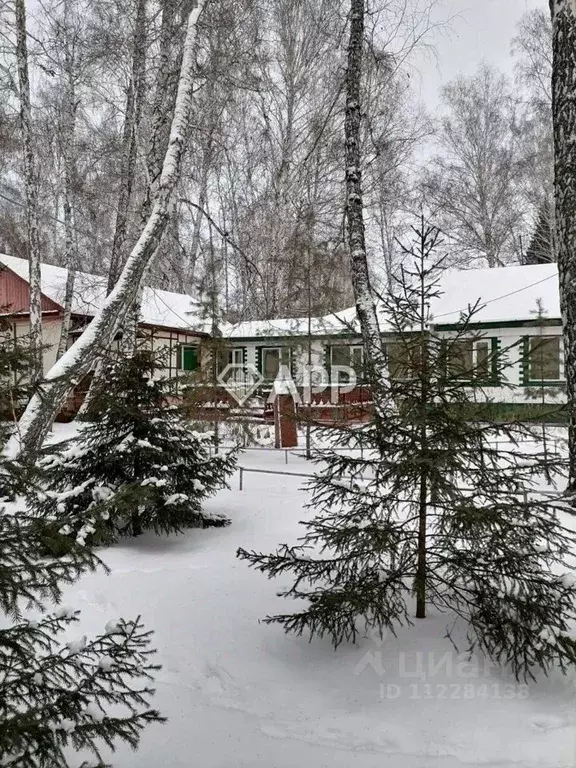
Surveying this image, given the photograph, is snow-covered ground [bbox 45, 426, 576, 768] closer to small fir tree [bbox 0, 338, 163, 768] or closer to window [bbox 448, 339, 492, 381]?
small fir tree [bbox 0, 338, 163, 768]

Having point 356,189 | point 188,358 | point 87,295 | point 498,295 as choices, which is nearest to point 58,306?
point 87,295

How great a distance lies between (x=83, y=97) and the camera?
13.7 metres

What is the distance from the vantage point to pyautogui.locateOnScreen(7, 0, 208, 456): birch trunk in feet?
16.3

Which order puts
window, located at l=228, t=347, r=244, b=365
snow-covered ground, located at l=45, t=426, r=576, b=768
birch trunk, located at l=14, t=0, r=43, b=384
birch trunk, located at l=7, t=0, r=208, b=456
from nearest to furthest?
snow-covered ground, located at l=45, t=426, r=576, b=768 → birch trunk, located at l=7, t=0, r=208, b=456 → birch trunk, located at l=14, t=0, r=43, b=384 → window, located at l=228, t=347, r=244, b=365

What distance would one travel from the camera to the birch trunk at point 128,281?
498cm

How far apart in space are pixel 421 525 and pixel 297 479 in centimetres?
528

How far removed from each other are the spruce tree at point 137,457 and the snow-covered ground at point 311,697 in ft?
3.32

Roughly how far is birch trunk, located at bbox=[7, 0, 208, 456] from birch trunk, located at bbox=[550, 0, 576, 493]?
A: 4.13 meters

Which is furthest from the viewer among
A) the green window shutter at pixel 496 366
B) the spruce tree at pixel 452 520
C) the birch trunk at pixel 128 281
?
the birch trunk at pixel 128 281

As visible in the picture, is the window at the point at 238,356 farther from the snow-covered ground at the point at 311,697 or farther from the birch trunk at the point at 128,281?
the snow-covered ground at the point at 311,697

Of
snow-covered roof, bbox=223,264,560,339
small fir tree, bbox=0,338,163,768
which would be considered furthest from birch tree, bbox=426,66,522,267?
small fir tree, bbox=0,338,163,768

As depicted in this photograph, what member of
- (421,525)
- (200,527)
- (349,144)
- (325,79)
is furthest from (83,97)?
(421,525)

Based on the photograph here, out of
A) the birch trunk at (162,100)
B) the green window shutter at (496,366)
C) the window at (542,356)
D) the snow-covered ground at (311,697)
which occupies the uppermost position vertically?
the birch trunk at (162,100)

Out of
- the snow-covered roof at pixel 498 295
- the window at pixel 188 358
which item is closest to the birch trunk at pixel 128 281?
the snow-covered roof at pixel 498 295
